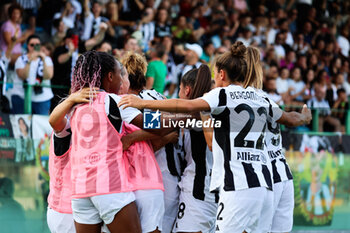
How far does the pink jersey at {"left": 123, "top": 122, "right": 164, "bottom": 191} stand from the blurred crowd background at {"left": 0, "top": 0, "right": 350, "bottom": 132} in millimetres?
2152

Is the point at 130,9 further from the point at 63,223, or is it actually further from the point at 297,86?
the point at 63,223

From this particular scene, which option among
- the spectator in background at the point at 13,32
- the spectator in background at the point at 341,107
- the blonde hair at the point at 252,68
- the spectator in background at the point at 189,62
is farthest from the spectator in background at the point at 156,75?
the blonde hair at the point at 252,68

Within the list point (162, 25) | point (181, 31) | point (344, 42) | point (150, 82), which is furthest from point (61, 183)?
point (344, 42)

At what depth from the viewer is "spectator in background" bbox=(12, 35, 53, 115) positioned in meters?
6.99

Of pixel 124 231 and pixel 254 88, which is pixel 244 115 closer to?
pixel 254 88

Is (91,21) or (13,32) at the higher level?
(91,21)

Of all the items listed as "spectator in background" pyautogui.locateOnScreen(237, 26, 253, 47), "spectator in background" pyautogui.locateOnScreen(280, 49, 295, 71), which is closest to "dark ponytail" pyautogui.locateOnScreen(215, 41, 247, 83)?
"spectator in background" pyautogui.locateOnScreen(237, 26, 253, 47)

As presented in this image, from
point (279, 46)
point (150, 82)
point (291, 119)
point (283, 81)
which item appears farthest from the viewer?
point (279, 46)

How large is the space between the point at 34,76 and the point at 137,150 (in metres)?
4.33

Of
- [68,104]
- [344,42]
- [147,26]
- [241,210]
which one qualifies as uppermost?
[344,42]

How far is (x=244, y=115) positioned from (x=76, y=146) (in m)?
1.28

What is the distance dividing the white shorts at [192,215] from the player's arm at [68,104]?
1507 millimetres

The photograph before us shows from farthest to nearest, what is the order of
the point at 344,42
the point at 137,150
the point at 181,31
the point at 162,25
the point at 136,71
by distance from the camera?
the point at 344,42 → the point at 181,31 → the point at 162,25 → the point at 136,71 → the point at 137,150

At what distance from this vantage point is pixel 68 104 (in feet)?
12.6
